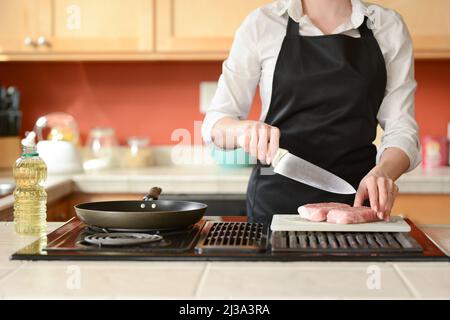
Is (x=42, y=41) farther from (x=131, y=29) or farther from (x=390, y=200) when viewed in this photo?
(x=390, y=200)

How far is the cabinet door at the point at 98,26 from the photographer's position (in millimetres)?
3123

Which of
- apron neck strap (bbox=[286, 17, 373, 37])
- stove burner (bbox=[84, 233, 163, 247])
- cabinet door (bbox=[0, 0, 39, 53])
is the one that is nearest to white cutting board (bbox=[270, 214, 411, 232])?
stove burner (bbox=[84, 233, 163, 247])

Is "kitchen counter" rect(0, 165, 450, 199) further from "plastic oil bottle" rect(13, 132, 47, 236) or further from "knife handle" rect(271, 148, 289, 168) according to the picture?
"knife handle" rect(271, 148, 289, 168)

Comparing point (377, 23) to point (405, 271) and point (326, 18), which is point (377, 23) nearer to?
point (326, 18)

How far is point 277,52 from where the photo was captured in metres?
2.05

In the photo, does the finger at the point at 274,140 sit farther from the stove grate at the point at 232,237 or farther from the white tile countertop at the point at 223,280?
the white tile countertop at the point at 223,280

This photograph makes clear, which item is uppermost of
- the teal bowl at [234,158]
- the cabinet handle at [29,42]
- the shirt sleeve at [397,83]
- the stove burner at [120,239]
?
the cabinet handle at [29,42]

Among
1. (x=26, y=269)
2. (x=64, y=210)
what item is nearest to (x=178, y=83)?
(x=64, y=210)

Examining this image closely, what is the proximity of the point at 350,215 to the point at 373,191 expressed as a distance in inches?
5.0

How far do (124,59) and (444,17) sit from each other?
1.42 meters

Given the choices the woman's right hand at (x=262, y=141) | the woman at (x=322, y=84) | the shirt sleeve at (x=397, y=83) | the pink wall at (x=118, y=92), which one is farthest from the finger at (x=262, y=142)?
the pink wall at (x=118, y=92)

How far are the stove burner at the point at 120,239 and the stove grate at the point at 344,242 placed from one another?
230 millimetres

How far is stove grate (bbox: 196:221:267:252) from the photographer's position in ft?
4.09

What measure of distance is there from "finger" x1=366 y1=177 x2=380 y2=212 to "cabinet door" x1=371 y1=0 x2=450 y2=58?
1.70 metres
